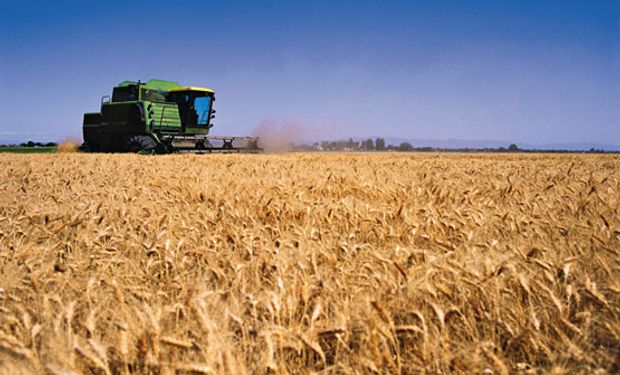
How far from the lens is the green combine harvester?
19156 mm

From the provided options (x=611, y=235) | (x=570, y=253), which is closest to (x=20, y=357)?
(x=570, y=253)

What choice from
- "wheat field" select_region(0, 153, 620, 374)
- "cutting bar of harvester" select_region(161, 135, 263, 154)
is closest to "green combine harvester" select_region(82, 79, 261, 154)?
"cutting bar of harvester" select_region(161, 135, 263, 154)

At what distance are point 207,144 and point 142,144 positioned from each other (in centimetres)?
289

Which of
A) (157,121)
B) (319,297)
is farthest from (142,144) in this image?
(319,297)

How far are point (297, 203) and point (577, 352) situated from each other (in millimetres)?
2779

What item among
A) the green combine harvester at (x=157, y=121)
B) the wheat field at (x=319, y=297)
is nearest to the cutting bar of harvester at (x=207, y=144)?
the green combine harvester at (x=157, y=121)

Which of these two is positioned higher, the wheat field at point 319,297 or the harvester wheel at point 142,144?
the harvester wheel at point 142,144

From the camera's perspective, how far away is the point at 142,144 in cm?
1888

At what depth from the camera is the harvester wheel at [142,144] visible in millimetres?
18812

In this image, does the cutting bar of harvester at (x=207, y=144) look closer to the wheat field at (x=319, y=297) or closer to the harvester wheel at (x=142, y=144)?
the harvester wheel at (x=142, y=144)

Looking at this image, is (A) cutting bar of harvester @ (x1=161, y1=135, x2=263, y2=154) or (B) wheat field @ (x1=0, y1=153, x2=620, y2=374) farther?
(A) cutting bar of harvester @ (x1=161, y1=135, x2=263, y2=154)

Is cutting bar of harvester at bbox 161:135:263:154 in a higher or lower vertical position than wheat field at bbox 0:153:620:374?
higher

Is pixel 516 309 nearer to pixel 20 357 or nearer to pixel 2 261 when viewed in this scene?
pixel 20 357

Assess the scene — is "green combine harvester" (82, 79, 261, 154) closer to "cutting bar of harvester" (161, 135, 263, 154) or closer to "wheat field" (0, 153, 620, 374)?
"cutting bar of harvester" (161, 135, 263, 154)
